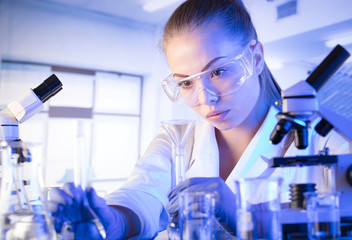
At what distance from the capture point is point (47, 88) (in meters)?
1.27

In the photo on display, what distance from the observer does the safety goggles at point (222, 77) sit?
1.36 meters

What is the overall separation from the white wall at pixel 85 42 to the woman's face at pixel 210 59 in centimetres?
366

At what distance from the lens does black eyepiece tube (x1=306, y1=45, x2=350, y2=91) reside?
1.00 m

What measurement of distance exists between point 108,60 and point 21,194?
5463 mm

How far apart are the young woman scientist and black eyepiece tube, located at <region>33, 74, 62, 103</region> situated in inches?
17.8

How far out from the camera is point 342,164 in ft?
3.11

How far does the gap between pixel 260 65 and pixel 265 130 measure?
0.31m

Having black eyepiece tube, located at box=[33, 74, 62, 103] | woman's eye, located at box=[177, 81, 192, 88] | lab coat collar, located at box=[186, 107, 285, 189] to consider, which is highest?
woman's eye, located at box=[177, 81, 192, 88]

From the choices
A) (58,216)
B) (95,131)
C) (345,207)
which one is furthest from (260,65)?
(95,131)

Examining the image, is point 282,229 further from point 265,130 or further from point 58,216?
point 265,130

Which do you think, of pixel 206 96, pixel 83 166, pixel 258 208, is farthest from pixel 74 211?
pixel 206 96

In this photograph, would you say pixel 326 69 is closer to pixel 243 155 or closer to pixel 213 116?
pixel 213 116

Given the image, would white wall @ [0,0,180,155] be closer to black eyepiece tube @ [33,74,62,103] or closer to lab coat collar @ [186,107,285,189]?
lab coat collar @ [186,107,285,189]

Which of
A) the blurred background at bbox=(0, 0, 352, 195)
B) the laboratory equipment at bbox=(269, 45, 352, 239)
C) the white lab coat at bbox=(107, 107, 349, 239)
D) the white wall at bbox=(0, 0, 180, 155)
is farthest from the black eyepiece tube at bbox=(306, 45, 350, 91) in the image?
the white wall at bbox=(0, 0, 180, 155)
